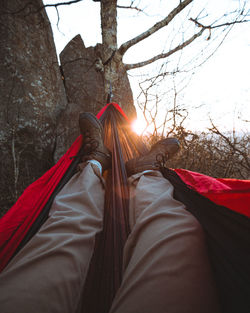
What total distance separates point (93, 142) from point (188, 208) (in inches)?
26.4

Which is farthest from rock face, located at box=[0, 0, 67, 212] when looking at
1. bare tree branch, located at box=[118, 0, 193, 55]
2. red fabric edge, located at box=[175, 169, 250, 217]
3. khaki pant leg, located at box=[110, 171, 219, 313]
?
red fabric edge, located at box=[175, 169, 250, 217]

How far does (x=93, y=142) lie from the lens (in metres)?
0.87

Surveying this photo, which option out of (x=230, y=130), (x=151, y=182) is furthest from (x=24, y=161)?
(x=230, y=130)

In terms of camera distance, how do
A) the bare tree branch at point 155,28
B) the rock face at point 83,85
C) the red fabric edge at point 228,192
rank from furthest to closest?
the rock face at point 83,85
the bare tree branch at point 155,28
the red fabric edge at point 228,192

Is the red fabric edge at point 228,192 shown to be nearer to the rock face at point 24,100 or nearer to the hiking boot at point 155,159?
the hiking boot at point 155,159

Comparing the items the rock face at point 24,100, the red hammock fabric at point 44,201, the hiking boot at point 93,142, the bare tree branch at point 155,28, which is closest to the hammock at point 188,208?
the red hammock fabric at point 44,201

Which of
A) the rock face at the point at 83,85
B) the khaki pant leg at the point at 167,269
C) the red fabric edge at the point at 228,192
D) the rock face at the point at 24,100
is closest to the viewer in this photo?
the khaki pant leg at the point at 167,269

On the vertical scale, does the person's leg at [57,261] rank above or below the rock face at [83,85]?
below

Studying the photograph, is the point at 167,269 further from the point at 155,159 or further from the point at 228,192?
the point at 155,159

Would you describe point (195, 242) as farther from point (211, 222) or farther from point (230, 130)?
point (230, 130)

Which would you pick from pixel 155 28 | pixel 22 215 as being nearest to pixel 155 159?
pixel 22 215

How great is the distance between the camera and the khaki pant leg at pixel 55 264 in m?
0.26

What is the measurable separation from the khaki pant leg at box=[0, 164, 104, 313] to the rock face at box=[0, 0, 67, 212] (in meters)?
1.32

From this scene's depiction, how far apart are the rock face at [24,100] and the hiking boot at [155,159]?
1339 millimetres
